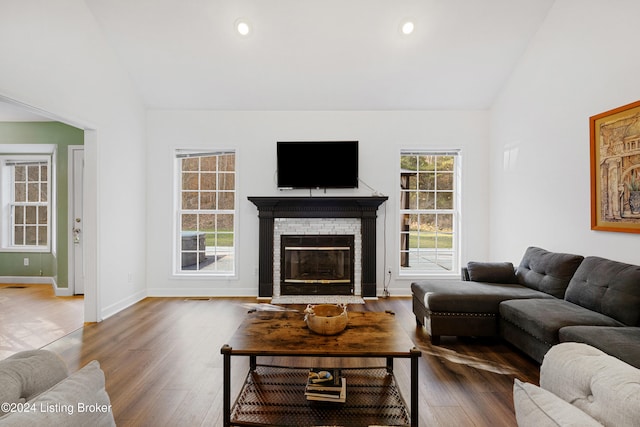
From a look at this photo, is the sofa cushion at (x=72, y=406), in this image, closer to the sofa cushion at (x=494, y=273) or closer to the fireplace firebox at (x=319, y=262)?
the sofa cushion at (x=494, y=273)

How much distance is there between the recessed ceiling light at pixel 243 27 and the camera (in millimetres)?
3975

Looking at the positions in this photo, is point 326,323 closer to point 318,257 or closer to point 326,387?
point 326,387

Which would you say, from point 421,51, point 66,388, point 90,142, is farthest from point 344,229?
point 66,388

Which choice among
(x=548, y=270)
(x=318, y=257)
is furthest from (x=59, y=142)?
(x=548, y=270)

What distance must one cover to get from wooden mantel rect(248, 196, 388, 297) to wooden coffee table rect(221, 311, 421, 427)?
232 cm

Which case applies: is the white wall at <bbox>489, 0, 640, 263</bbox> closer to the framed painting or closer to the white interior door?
the framed painting

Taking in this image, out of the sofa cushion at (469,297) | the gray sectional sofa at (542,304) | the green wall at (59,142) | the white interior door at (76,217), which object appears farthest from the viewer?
the green wall at (59,142)

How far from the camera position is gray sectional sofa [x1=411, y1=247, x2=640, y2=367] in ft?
7.89

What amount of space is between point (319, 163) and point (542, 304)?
3133 millimetres

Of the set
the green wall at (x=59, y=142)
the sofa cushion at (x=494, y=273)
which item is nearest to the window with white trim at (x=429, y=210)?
the sofa cushion at (x=494, y=273)

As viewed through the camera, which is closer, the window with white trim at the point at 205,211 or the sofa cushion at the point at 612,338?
the sofa cushion at the point at 612,338

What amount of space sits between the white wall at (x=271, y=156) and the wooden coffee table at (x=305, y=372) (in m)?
2.63

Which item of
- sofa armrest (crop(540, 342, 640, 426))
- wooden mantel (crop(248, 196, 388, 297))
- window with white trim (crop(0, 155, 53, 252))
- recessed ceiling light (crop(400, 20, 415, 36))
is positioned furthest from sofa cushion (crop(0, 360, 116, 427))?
window with white trim (crop(0, 155, 53, 252))

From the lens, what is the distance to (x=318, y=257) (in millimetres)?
5043
